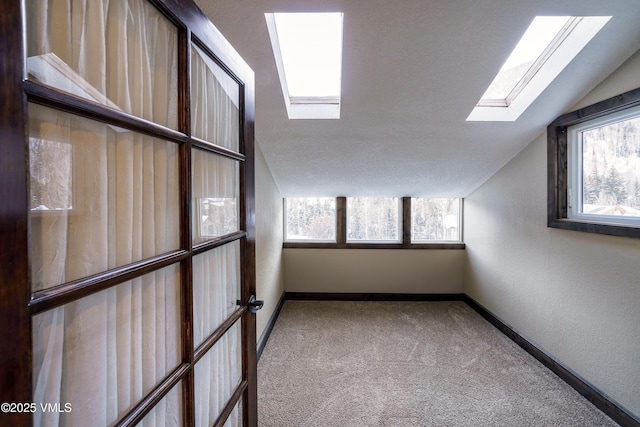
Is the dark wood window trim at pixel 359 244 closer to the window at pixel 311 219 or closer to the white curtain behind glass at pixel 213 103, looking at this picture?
the window at pixel 311 219

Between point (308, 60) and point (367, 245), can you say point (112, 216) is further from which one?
point (367, 245)

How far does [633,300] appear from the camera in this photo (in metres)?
1.59

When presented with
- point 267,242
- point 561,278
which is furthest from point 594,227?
point 267,242

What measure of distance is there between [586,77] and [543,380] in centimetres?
207

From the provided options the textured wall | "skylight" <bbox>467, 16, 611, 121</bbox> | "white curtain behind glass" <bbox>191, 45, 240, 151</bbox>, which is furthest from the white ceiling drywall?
the textured wall

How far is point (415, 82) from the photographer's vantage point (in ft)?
5.78

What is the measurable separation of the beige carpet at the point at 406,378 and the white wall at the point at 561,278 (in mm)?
248

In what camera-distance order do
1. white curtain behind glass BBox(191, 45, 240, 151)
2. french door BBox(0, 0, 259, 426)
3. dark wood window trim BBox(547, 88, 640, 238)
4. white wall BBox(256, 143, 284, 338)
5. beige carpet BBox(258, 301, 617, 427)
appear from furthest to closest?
white wall BBox(256, 143, 284, 338) → dark wood window trim BBox(547, 88, 640, 238) → beige carpet BBox(258, 301, 617, 427) → white curtain behind glass BBox(191, 45, 240, 151) → french door BBox(0, 0, 259, 426)

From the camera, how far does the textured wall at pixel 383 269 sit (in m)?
3.62

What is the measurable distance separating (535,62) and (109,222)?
2510mm

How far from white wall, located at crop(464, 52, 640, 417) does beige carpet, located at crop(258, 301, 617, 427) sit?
0.81 ft

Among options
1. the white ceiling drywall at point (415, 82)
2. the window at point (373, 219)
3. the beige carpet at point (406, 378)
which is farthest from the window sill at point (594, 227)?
the window at point (373, 219)

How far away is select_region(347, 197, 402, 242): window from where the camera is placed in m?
3.70

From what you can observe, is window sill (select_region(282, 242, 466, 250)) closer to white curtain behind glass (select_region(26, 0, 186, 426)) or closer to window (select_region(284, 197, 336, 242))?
window (select_region(284, 197, 336, 242))
